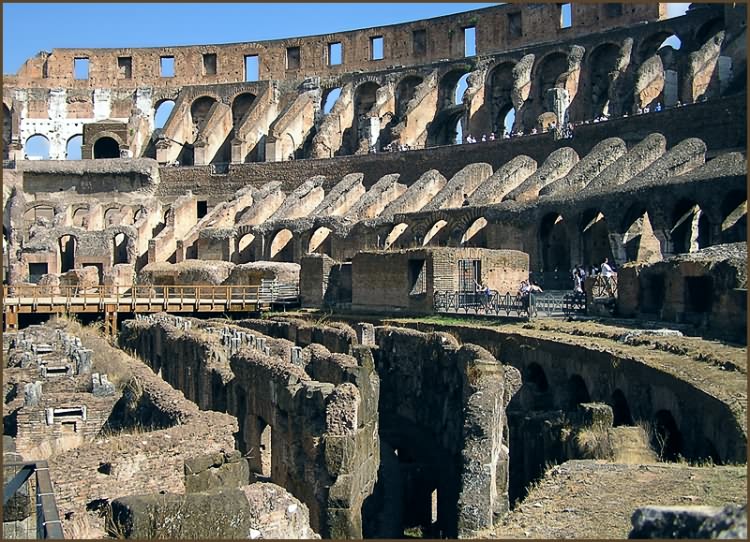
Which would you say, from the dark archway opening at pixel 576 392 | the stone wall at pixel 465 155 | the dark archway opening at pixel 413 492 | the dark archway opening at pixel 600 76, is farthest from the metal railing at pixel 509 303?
the dark archway opening at pixel 600 76

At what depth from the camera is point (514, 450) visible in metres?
13.7

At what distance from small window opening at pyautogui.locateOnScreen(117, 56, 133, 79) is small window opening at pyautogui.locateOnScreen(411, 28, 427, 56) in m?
18.7

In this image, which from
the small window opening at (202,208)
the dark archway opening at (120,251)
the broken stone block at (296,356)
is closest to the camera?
the broken stone block at (296,356)

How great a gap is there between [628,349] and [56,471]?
32.7 feet

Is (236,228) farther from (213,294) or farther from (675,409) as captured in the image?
(675,409)

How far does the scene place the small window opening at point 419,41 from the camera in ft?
169

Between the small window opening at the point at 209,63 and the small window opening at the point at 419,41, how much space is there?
13405 millimetres

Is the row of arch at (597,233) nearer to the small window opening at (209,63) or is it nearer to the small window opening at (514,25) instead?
the small window opening at (514,25)

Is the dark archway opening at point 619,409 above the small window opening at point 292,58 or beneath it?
beneath

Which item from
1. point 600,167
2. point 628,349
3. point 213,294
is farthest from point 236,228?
point 628,349

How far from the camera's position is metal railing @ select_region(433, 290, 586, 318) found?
70.7 feet

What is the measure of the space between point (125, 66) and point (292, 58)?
36.5 ft

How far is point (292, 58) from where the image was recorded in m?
55.8

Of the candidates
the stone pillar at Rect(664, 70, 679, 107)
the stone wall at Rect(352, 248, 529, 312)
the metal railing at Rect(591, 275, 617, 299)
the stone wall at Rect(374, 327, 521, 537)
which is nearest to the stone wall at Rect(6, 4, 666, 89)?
the stone pillar at Rect(664, 70, 679, 107)
